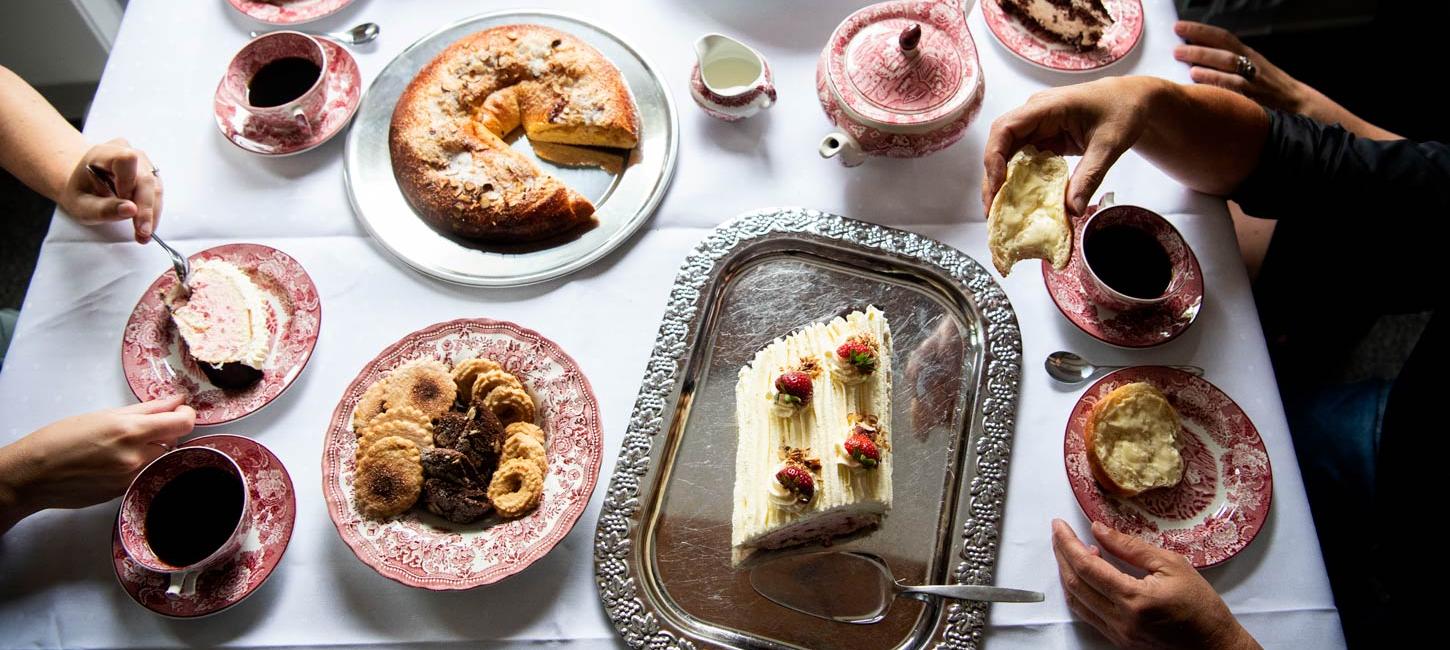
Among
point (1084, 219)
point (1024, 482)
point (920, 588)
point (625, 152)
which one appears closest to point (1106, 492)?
point (1024, 482)

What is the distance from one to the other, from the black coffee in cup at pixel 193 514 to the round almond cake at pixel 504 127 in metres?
0.76

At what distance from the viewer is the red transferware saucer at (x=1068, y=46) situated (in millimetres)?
2279

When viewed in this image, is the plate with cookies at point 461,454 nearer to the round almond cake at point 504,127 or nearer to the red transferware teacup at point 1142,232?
the round almond cake at point 504,127

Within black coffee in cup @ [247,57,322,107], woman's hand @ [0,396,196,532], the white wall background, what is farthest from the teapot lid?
the white wall background

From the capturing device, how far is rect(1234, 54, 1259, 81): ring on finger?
2242mm

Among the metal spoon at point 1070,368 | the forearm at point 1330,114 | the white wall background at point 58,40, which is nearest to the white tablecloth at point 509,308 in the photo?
the metal spoon at point 1070,368

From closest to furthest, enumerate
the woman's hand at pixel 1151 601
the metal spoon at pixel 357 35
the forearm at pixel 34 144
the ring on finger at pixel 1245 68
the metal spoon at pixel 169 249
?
1. the woman's hand at pixel 1151 601
2. the metal spoon at pixel 169 249
3. the forearm at pixel 34 144
4. the ring on finger at pixel 1245 68
5. the metal spoon at pixel 357 35

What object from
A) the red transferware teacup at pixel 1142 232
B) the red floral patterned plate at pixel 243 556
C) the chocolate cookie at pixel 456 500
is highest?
the red transferware teacup at pixel 1142 232

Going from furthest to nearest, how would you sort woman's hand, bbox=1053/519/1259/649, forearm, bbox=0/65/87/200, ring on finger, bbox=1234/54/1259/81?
1. ring on finger, bbox=1234/54/1259/81
2. forearm, bbox=0/65/87/200
3. woman's hand, bbox=1053/519/1259/649

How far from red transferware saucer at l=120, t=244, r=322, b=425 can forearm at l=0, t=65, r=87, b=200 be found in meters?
0.40

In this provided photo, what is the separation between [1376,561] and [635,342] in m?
1.89

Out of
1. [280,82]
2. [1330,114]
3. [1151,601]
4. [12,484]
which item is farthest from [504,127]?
[1330,114]

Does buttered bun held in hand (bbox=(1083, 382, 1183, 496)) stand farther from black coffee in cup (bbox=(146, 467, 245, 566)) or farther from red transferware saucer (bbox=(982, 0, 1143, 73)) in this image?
black coffee in cup (bbox=(146, 467, 245, 566))

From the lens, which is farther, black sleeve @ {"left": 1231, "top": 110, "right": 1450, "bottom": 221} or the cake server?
black sleeve @ {"left": 1231, "top": 110, "right": 1450, "bottom": 221}
